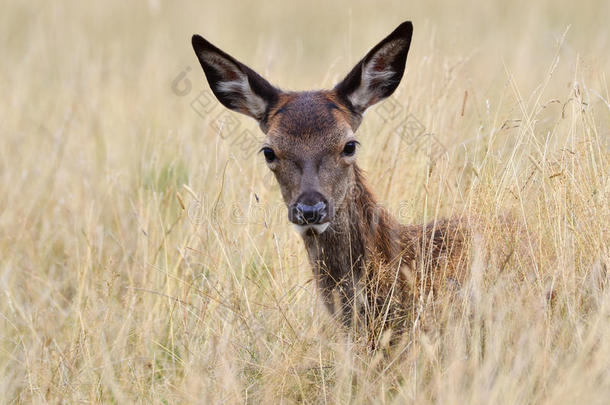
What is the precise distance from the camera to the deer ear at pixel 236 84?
4.92 m

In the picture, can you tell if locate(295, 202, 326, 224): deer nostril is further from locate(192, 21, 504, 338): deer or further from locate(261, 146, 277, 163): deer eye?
locate(261, 146, 277, 163): deer eye

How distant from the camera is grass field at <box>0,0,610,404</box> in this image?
3.76 metres

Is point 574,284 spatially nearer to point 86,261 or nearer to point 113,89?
point 86,261

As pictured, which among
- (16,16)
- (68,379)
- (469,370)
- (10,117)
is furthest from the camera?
(16,16)

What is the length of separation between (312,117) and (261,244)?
1.49 m

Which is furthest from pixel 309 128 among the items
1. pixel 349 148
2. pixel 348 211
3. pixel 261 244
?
pixel 261 244

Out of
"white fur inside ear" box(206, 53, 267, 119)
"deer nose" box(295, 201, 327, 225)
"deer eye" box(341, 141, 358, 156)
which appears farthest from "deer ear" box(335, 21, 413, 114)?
"deer nose" box(295, 201, 327, 225)

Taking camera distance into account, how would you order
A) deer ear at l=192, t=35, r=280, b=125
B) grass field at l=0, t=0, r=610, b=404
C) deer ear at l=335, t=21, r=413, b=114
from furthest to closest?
deer ear at l=192, t=35, r=280, b=125 < deer ear at l=335, t=21, r=413, b=114 < grass field at l=0, t=0, r=610, b=404

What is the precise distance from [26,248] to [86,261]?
1038 mm

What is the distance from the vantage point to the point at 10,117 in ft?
28.4

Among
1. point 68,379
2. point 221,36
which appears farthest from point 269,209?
point 221,36

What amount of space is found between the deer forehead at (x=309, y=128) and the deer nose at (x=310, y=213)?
41cm

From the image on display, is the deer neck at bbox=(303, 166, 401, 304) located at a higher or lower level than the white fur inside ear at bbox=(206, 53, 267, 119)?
lower

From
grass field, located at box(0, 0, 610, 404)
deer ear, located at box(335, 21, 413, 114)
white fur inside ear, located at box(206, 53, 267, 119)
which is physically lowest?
grass field, located at box(0, 0, 610, 404)
